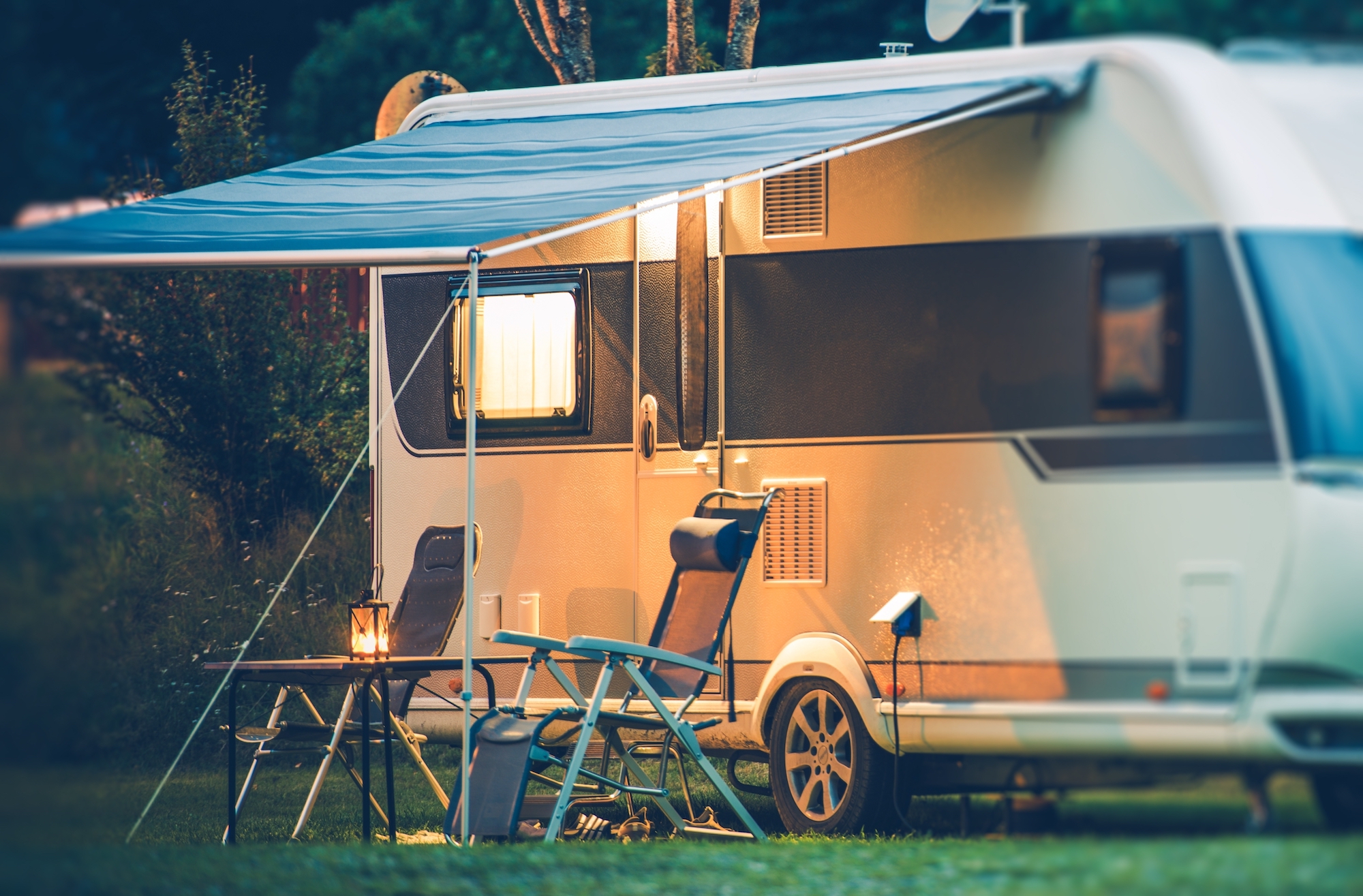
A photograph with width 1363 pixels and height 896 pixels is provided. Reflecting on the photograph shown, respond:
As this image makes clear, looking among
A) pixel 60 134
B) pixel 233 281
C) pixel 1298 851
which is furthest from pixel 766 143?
pixel 233 281

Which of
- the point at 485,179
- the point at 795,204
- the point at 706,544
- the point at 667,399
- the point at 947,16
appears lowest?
the point at 706,544

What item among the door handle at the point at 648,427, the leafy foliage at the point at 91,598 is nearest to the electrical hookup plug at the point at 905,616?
the door handle at the point at 648,427

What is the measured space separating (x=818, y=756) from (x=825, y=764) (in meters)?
0.04

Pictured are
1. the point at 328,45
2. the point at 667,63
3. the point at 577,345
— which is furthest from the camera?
the point at 328,45

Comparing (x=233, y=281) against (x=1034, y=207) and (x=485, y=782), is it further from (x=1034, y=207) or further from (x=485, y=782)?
(x=1034, y=207)

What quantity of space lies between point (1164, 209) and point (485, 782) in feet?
9.17

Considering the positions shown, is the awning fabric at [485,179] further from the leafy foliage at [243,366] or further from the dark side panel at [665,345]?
the leafy foliage at [243,366]

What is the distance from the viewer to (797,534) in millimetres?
5895

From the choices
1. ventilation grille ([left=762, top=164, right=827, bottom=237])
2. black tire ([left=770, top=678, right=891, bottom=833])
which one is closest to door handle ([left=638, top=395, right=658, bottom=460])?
ventilation grille ([left=762, top=164, right=827, bottom=237])

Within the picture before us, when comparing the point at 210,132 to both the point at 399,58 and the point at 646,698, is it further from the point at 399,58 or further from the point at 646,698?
the point at 399,58

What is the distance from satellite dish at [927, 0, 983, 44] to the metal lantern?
288 centimetres

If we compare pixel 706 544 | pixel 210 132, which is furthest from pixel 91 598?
pixel 210 132

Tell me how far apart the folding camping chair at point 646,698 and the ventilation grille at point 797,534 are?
71 millimetres

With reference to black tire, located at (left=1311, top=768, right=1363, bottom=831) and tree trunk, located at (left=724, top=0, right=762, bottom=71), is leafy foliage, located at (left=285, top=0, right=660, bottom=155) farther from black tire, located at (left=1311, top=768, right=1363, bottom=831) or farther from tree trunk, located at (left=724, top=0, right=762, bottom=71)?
black tire, located at (left=1311, top=768, right=1363, bottom=831)
